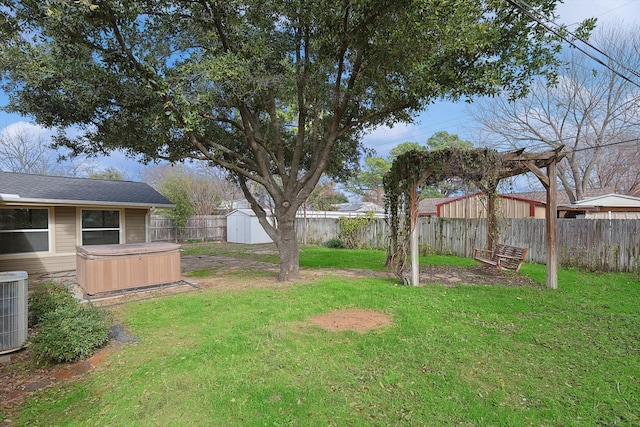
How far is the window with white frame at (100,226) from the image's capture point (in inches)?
370

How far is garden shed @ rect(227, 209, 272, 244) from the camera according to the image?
1762 cm

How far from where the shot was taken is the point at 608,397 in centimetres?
266

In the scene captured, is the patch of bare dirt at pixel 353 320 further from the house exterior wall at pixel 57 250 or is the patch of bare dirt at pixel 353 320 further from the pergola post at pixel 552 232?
the house exterior wall at pixel 57 250

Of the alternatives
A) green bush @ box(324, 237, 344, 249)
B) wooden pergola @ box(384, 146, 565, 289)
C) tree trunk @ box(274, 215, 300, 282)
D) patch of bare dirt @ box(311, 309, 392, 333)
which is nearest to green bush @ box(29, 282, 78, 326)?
patch of bare dirt @ box(311, 309, 392, 333)

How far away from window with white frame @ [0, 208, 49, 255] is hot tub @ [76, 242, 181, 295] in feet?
11.0

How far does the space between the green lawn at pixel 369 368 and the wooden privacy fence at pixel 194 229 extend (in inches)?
486

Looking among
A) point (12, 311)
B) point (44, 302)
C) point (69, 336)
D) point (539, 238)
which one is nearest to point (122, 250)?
point (44, 302)

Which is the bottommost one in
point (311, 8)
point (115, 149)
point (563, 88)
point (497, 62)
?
point (115, 149)

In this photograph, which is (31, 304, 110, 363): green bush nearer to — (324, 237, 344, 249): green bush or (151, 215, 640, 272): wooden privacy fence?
(151, 215, 640, 272): wooden privacy fence

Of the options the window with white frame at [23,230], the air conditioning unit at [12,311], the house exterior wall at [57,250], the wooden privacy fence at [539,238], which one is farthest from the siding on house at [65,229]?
the wooden privacy fence at [539,238]

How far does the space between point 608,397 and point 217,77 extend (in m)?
6.01

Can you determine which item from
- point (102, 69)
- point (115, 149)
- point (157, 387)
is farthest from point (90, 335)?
point (115, 149)

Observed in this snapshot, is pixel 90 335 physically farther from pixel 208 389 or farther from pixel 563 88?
pixel 563 88

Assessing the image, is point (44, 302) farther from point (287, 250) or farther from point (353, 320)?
point (353, 320)
